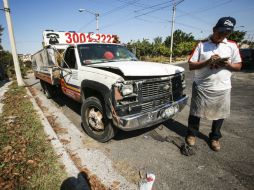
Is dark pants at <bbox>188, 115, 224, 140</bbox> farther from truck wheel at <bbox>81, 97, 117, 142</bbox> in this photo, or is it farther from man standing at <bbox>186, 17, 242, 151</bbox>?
truck wheel at <bbox>81, 97, 117, 142</bbox>

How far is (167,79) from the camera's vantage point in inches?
143

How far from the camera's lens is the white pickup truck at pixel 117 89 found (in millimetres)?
3104

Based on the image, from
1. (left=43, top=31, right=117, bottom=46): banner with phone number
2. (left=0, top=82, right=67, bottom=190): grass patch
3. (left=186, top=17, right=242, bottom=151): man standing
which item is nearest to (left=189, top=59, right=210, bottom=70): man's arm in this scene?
(left=186, top=17, right=242, bottom=151): man standing

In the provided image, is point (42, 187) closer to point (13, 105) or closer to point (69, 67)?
point (69, 67)

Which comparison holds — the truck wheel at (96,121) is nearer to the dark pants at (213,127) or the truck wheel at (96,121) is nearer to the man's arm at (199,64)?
the dark pants at (213,127)

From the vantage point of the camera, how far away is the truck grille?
3305 mm

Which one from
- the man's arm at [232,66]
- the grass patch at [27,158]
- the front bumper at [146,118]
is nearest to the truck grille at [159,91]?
the front bumper at [146,118]

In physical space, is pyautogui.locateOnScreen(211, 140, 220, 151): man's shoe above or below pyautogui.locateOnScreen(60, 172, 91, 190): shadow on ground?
above

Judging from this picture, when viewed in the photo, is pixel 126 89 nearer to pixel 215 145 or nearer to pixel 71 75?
pixel 215 145

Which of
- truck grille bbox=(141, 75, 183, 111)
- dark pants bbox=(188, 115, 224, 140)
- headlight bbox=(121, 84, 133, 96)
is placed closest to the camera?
headlight bbox=(121, 84, 133, 96)

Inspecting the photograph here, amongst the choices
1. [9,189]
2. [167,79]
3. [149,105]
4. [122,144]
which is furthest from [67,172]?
[167,79]

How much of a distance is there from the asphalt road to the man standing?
408 millimetres

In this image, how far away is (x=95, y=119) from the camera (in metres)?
3.84

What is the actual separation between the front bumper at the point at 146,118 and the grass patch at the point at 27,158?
1.21 m
